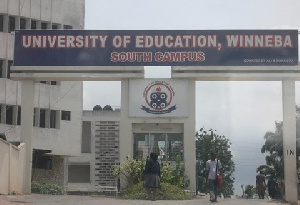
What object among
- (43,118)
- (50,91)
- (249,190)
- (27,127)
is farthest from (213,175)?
(249,190)

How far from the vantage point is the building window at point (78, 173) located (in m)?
56.2

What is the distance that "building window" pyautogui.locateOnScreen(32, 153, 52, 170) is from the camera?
41.3 m

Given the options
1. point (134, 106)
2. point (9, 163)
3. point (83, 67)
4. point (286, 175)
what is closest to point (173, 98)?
point (134, 106)

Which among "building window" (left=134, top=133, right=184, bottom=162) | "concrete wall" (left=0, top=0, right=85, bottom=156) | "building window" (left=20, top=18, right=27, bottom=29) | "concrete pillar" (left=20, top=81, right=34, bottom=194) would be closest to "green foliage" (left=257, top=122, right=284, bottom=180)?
"concrete wall" (left=0, top=0, right=85, bottom=156)

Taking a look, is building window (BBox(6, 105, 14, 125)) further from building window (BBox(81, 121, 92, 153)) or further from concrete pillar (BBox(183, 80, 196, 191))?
concrete pillar (BBox(183, 80, 196, 191))

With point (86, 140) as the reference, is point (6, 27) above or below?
above

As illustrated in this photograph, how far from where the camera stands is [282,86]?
22.0m

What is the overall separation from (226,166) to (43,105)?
25124mm

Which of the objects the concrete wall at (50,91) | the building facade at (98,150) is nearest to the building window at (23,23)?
the concrete wall at (50,91)

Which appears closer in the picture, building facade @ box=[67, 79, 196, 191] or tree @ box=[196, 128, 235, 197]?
building facade @ box=[67, 79, 196, 191]

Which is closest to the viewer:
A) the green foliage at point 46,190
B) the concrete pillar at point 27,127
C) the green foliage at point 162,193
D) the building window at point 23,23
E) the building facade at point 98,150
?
the green foliage at point 162,193

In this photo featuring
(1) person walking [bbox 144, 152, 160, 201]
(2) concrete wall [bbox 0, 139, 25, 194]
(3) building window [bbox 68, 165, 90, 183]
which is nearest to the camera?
(1) person walking [bbox 144, 152, 160, 201]

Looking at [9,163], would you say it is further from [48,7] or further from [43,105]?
[48,7]

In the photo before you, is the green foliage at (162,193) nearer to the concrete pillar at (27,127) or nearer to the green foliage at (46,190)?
the green foliage at (46,190)
